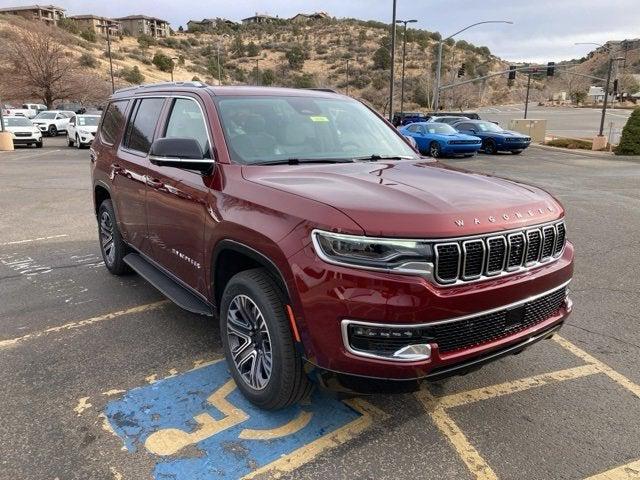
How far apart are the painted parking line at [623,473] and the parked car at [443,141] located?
19642 millimetres

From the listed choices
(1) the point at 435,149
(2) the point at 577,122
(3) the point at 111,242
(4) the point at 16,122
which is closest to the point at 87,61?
(4) the point at 16,122

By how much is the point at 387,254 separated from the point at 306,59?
103 meters

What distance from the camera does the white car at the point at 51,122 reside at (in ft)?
112

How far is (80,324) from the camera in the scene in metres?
4.43

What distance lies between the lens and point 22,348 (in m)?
3.99

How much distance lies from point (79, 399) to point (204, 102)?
212 cm

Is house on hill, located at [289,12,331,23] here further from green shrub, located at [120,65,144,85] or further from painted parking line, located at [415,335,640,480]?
painted parking line, located at [415,335,640,480]

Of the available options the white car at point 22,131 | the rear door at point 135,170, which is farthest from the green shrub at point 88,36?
the rear door at point 135,170

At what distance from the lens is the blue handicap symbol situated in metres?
2.71

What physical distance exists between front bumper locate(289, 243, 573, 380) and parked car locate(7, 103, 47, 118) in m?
42.5

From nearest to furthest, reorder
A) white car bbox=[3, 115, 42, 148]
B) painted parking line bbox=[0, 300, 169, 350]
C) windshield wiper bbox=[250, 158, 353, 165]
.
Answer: windshield wiper bbox=[250, 158, 353, 165] < painted parking line bbox=[0, 300, 169, 350] < white car bbox=[3, 115, 42, 148]

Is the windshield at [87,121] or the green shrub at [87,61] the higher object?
the green shrub at [87,61]

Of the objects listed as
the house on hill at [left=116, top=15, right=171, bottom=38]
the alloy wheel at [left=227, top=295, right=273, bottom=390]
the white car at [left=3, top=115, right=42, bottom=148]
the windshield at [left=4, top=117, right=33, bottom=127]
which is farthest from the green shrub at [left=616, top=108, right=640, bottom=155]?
the house on hill at [left=116, top=15, right=171, bottom=38]

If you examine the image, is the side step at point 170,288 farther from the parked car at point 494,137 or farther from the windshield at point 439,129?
the parked car at point 494,137
